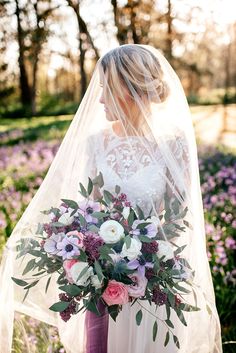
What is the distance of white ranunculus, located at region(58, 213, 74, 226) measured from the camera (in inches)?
76.9

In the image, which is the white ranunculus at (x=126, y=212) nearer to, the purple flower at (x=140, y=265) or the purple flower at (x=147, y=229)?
the purple flower at (x=147, y=229)

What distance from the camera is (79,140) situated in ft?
7.94

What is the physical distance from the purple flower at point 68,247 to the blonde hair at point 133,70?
0.74 meters

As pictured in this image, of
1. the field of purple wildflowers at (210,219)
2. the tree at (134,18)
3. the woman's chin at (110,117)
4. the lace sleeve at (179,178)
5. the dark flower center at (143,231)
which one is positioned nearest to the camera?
the dark flower center at (143,231)

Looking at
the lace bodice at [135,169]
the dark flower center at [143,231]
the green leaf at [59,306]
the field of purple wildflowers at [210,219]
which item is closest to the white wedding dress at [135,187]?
the lace bodice at [135,169]

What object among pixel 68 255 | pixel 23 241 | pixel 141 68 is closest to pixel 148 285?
pixel 68 255

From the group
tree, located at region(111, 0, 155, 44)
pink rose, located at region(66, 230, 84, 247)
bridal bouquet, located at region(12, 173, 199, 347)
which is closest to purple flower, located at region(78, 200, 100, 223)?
bridal bouquet, located at region(12, 173, 199, 347)

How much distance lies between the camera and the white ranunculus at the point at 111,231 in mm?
1837

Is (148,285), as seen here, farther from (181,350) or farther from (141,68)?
(141,68)

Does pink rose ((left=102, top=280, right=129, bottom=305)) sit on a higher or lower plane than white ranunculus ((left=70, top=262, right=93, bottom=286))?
lower

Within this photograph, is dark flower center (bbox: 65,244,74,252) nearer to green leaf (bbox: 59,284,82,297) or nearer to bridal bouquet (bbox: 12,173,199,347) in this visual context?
bridal bouquet (bbox: 12,173,199,347)

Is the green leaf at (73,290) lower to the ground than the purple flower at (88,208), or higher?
lower

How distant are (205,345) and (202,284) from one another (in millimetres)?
387

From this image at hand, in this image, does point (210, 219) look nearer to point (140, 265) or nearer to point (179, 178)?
point (179, 178)
